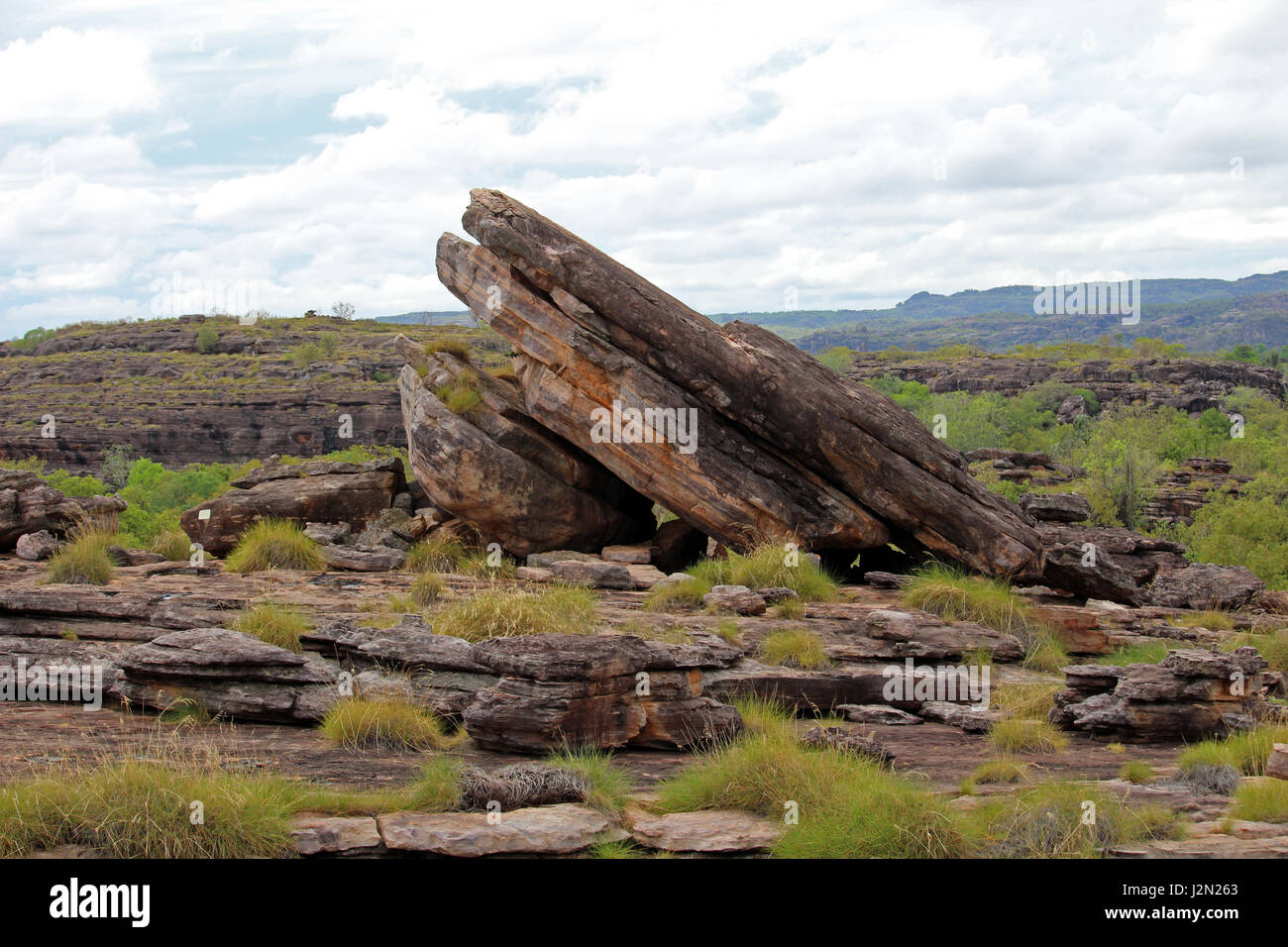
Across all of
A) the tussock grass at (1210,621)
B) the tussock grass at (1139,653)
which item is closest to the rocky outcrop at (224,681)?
the tussock grass at (1139,653)

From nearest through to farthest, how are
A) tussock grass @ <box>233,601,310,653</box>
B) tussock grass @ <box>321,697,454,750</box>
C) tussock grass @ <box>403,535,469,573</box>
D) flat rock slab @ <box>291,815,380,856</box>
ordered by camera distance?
flat rock slab @ <box>291,815,380,856</box>, tussock grass @ <box>321,697,454,750</box>, tussock grass @ <box>233,601,310,653</box>, tussock grass @ <box>403,535,469,573</box>

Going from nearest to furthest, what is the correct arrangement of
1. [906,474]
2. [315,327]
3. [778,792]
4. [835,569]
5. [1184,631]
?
[778,792], [1184,631], [906,474], [835,569], [315,327]

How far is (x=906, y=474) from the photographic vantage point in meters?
16.1

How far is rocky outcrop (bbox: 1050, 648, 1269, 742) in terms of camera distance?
10.7 m

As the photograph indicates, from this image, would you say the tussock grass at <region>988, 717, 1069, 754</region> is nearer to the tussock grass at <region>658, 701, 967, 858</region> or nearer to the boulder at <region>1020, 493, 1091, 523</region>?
the tussock grass at <region>658, 701, 967, 858</region>

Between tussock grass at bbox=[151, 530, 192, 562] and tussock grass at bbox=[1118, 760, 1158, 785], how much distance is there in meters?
15.8

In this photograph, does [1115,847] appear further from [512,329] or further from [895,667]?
[512,329]

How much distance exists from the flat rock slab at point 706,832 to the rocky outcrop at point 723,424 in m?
9.10

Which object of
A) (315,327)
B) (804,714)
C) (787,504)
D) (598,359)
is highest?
(315,327)

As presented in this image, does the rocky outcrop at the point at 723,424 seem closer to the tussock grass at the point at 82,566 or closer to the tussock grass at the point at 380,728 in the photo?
the tussock grass at the point at 82,566

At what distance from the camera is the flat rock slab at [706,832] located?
22.6 feet

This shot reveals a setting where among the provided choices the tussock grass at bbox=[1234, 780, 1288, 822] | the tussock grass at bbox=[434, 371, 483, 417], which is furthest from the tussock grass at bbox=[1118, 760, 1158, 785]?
the tussock grass at bbox=[434, 371, 483, 417]

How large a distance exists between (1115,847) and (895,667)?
221 inches
